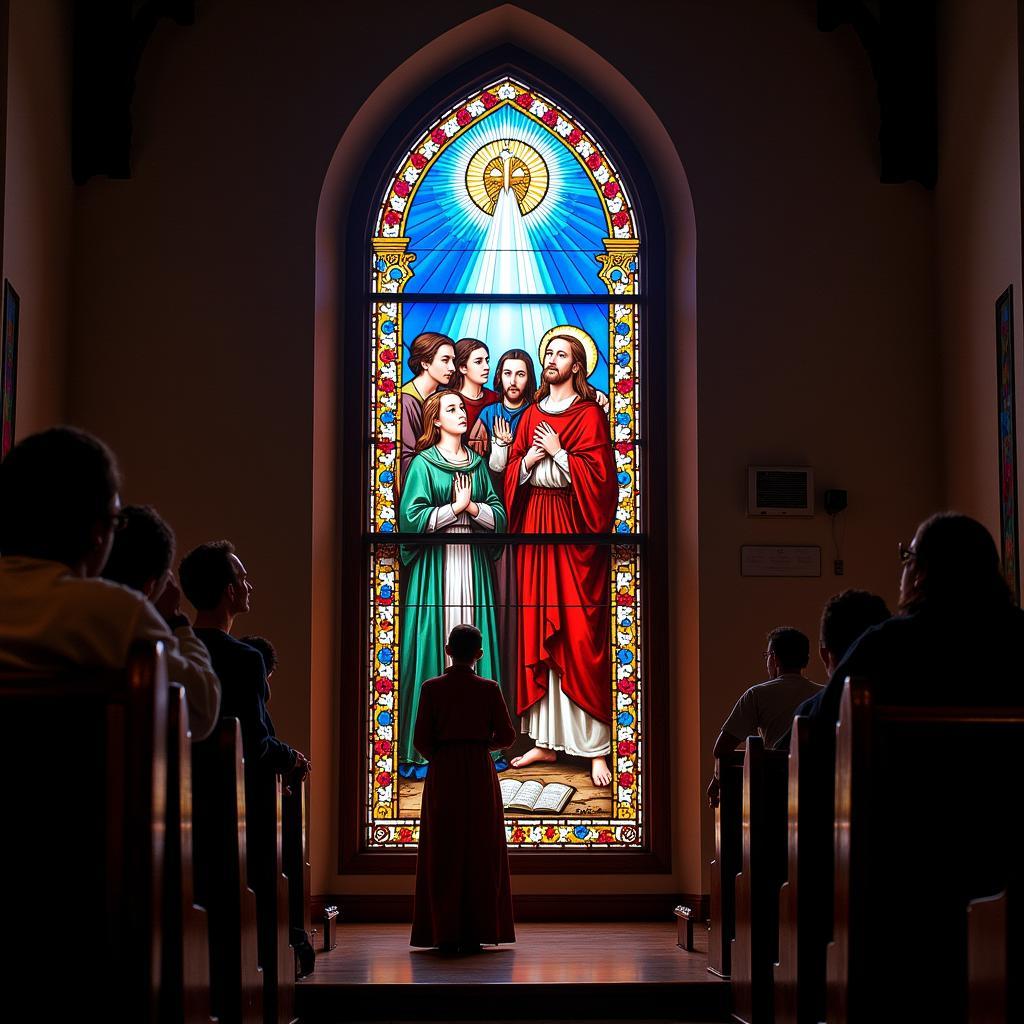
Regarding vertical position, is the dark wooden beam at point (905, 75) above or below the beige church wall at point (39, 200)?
above

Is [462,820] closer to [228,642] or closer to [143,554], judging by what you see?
[228,642]

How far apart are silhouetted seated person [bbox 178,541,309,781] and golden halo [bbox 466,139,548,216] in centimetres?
382

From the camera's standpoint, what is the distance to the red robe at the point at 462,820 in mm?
5512

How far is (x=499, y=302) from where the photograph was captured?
7.01 metres

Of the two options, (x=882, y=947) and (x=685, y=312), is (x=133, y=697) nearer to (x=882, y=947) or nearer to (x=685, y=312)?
(x=882, y=947)

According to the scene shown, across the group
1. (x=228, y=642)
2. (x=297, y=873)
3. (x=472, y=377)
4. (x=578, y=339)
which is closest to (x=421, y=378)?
(x=472, y=377)

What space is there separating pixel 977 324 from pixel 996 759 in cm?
418

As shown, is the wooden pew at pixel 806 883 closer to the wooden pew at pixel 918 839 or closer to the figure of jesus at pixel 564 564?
the wooden pew at pixel 918 839

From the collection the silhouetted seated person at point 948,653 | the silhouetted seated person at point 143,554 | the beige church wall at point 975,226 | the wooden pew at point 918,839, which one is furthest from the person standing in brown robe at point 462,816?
the wooden pew at point 918,839

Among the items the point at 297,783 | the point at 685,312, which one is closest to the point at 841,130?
the point at 685,312

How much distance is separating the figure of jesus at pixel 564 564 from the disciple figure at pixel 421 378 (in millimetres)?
453

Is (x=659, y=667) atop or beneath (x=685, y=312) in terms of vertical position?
beneath

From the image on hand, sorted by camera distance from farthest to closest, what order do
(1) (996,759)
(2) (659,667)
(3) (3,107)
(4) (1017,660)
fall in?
(2) (659,667) < (3) (3,107) < (4) (1017,660) < (1) (996,759)

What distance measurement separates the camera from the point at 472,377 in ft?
22.7
